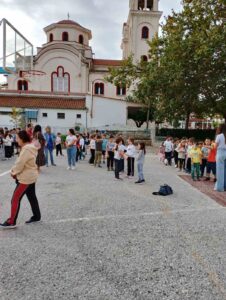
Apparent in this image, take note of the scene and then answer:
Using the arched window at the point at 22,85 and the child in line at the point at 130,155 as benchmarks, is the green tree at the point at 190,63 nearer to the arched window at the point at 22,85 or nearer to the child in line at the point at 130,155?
the child in line at the point at 130,155

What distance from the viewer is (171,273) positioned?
396 centimetres

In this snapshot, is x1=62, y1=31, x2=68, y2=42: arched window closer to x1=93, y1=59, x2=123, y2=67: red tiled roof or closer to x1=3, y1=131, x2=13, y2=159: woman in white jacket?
x1=93, y1=59, x2=123, y2=67: red tiled roof

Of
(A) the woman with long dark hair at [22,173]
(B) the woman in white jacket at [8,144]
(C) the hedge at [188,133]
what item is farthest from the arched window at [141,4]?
(A) the woman with long dark hair at [22,173]

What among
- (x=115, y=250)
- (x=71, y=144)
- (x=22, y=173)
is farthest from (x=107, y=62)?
(x=115, y=250)

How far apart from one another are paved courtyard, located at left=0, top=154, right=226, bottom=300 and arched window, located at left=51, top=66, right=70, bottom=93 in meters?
48.3

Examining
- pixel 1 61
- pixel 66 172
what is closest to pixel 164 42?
pixel 1 61

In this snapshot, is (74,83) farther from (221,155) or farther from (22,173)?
(22,173)

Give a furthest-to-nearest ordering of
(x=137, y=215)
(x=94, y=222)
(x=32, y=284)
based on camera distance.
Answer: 1. (x=137, y=215)
2. (x=94, y=222)
3. (x=32, y=284)

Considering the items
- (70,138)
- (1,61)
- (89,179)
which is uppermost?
(1,61)

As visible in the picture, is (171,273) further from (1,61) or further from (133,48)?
(133,48)

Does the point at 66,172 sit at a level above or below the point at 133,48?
below

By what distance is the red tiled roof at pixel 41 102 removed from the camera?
135 feet

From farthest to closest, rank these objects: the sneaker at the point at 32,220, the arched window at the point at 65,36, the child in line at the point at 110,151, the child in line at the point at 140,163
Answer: the arched window at the point at 65,36
the child in line at the point at 110,151
the child in line at the point at 140,163
the sneaker at the point at 32,220

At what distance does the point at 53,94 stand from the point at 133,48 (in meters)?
20.4
